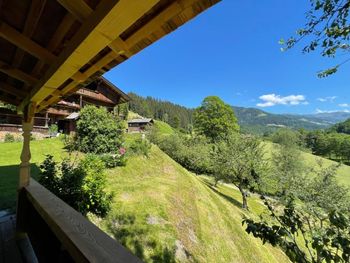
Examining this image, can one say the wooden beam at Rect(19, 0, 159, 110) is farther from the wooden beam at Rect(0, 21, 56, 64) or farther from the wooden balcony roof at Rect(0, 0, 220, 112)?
the wooden beam at Rect(0, 21, 56, 64)

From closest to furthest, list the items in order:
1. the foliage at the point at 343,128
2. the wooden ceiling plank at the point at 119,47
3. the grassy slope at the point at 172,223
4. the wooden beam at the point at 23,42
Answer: the wooden ceiling plank at the point at 119,47, the wooden beam at the point at 23,42, the grassy slope at the point at 172,223, the foliage at the point at 343,128

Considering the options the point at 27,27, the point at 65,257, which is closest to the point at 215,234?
the point at 65,257

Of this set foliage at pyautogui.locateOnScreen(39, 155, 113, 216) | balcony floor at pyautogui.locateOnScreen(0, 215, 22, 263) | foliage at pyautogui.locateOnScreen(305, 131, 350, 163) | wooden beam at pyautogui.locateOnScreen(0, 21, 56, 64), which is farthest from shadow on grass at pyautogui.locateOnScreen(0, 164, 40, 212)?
foliage at pyautogui.locateOnScreen(305, 131, 350, 163)

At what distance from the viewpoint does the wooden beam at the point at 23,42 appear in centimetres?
171

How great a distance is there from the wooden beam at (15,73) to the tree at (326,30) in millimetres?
3511

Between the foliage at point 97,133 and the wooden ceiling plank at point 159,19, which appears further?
the foliage at point 97,133

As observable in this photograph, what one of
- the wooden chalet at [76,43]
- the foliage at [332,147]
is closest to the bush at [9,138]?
the wooden chalet at [76,43]

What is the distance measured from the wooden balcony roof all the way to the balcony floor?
Answer: 2.32 metres

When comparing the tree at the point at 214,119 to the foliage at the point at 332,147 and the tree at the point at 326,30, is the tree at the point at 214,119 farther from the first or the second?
the tree at the point at 326,30

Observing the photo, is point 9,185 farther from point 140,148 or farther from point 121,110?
point 121,110

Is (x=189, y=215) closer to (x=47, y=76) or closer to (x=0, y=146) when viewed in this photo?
(x=47, y=76)

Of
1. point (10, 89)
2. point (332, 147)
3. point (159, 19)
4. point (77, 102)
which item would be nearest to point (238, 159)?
point (10, 89)

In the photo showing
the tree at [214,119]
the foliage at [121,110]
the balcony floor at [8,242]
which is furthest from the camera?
the tree at [214,119]

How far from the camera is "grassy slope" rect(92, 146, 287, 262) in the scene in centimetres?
637
